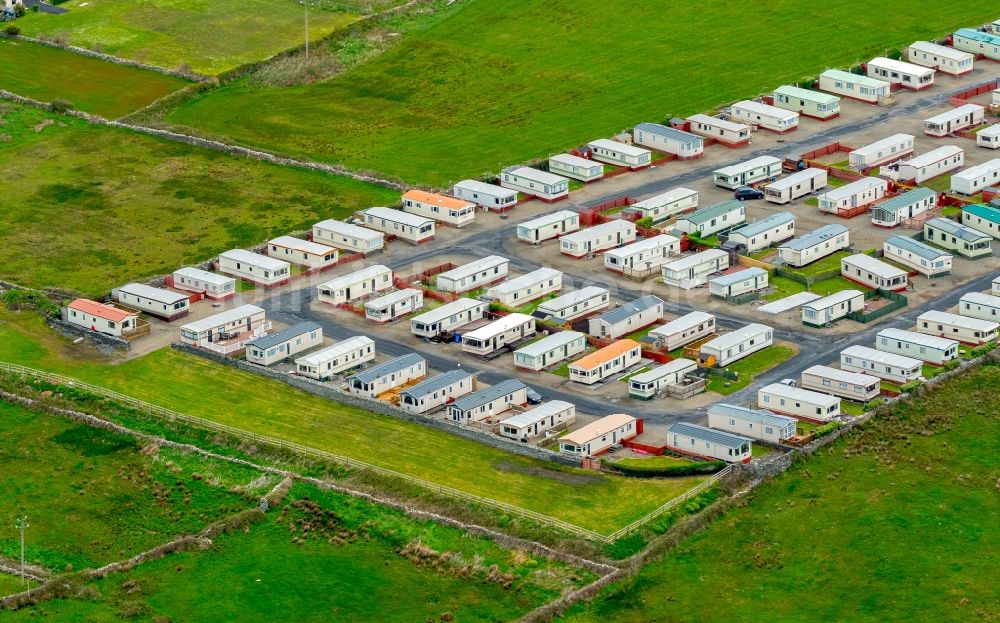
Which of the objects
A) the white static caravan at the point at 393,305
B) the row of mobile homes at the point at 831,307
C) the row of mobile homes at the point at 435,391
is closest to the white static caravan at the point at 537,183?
the white static caravan at the point at 393,305

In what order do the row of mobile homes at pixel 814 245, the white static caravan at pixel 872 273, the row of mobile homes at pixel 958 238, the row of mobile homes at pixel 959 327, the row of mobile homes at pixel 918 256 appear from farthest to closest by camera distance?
the row of mobile homes at pixel 958 238 → the row of mobile homes at pixel 814 245 → the row of mobile homes at pixel 918 256 → the white static caravan at pixel 872 273 → the row of mobile homes at pixel 959 327

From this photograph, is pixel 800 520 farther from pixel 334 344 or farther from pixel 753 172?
pixel 753 172

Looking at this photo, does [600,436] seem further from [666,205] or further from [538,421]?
[666,205]

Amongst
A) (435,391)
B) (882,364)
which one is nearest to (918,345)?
(882,364)

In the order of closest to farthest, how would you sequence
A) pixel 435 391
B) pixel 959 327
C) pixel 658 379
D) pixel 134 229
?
pixel 435 391 → pixel 658 379 → pixel 959 327 → pixel 134 229

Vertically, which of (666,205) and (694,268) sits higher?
(666,205)

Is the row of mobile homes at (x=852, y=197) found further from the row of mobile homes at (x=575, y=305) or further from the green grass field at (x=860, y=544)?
the green grass field at (x=860, y=544)

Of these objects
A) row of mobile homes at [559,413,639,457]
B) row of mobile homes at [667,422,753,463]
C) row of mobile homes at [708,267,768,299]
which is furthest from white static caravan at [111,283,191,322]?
row of mobile homes at [667,422,753,463]
